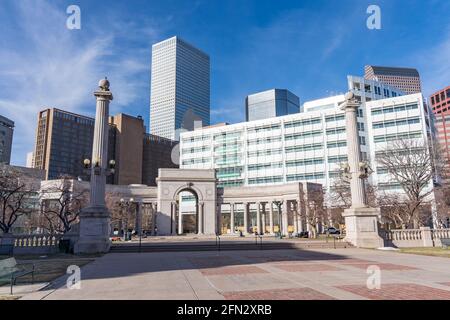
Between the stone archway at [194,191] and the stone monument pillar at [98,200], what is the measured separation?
3896 centimetres

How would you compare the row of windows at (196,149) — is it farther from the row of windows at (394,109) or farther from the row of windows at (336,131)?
the row of windows at (394,109)

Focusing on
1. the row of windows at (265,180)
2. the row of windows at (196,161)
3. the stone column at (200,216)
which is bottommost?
the stone column at (200,216)

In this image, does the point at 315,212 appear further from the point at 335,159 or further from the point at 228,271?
the point at 228,271

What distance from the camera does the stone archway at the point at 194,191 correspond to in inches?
2650

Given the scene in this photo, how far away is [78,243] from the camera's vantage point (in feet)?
84.6

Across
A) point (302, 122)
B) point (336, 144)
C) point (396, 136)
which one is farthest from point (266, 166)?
point (396, 136)

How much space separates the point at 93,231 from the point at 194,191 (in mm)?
43115

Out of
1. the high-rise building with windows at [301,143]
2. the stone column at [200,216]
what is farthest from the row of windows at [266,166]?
the stone column at [200,216]

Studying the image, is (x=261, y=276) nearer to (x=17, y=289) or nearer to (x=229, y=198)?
(x=17, y=289)

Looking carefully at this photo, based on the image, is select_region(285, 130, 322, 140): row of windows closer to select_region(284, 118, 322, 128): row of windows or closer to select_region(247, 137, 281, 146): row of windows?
select_region(284, 118, 322, 128): row of windows
